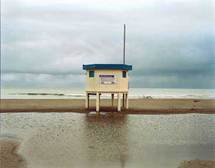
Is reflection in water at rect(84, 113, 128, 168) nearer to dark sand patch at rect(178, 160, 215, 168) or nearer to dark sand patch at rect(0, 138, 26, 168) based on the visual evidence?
dark sand patch at rect(178, 160, 215, 168)

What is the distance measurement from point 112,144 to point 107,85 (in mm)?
14450

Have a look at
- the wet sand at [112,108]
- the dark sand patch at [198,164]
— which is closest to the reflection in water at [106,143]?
the dark sand patch at [198,164]

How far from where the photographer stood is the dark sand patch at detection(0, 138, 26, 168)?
37.4ft

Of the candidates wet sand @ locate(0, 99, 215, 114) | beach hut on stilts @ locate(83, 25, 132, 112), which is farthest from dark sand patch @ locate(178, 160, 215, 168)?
wet sand @ locate(0, 99, 215, 114)

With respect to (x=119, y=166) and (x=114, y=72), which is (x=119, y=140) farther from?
(x=114, y=72)

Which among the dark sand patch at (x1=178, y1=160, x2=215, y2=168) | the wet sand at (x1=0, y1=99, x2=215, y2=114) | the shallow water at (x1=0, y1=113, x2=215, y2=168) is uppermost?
the dark sand patch at (x1=178, y1=160, x2=215, y2=168)

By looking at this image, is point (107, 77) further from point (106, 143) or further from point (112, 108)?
point (106, 143)

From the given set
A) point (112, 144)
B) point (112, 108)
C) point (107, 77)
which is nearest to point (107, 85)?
point (107, 77)

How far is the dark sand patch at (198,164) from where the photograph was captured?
437 inches

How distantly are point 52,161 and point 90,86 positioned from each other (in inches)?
707

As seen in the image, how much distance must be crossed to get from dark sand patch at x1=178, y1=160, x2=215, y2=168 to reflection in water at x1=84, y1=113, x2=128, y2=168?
1.79m

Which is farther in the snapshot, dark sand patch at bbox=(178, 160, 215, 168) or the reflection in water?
the reflection in water

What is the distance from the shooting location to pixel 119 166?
11188mm

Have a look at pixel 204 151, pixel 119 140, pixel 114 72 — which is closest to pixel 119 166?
pixel 204 151
